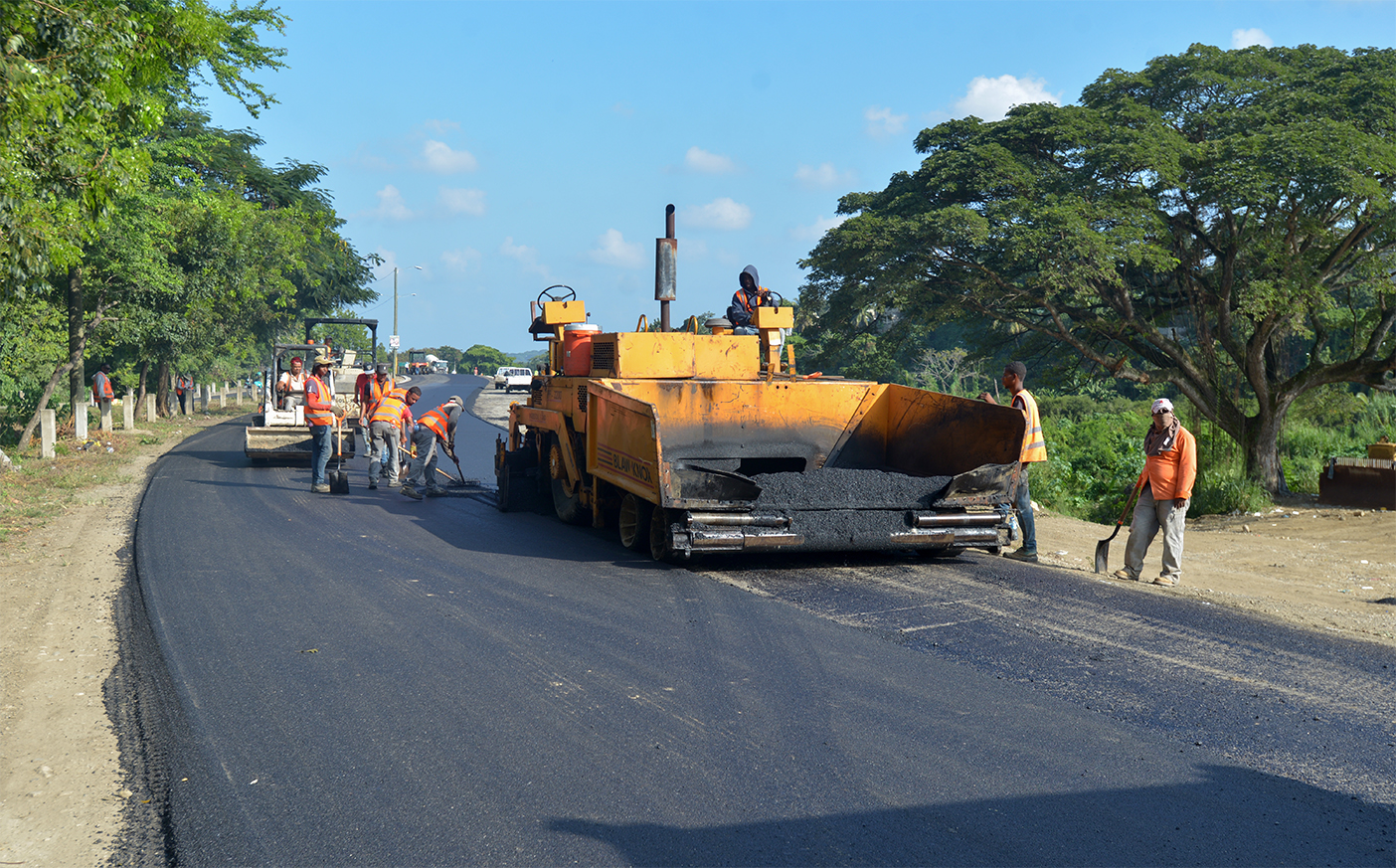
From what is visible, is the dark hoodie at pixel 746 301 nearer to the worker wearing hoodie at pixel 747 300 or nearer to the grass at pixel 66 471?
the worker wearing hoodie at pixel 747 300

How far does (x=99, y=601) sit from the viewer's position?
747 cm

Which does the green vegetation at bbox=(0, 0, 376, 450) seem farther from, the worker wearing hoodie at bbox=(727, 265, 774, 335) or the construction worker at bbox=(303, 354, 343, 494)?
the worker wearing hoodie at bbox=(727, 265, 774, 335)

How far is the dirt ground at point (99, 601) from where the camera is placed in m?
4.06

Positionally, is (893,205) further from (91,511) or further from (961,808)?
(961,808)

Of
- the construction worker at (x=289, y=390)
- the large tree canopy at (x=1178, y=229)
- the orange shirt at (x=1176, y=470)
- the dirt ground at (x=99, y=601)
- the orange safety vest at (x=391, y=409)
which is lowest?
the dirt ground at (x=99, y=601)

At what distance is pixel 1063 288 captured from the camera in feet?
60.3

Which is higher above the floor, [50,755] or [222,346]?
[222,346]

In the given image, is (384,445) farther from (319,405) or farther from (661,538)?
(661,538)

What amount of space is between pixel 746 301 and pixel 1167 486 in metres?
4.57

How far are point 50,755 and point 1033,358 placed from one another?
76.2 ft

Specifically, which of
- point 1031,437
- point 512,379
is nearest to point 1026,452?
point 1031,437

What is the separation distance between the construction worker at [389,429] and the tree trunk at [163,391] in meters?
18.4

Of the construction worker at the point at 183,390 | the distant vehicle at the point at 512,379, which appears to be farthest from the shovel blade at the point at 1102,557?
the distant vehicle at the point at 512,379

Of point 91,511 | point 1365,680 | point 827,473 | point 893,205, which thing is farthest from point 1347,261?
point 91,511
